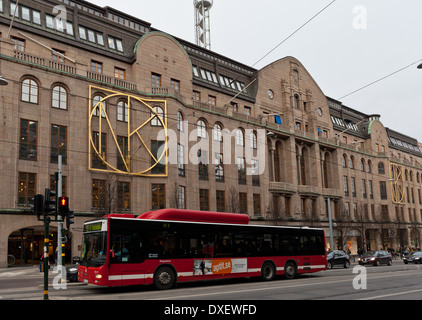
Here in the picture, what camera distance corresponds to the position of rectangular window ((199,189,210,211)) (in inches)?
1625

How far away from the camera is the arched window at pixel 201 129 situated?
42.1 meters

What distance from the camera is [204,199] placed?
41688mm

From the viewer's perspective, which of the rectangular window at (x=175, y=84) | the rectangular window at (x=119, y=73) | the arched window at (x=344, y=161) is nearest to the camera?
the rectangular window at (x=119, y=73)

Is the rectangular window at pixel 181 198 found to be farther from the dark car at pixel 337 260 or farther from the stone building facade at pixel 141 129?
the dark car at pixel 337 260

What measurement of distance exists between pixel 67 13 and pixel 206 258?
28.9 m

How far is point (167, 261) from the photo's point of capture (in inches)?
640

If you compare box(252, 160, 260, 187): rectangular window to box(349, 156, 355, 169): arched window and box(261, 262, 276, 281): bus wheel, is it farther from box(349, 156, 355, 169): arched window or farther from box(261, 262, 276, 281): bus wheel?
box(261, 262, 276, 281): bus wheel

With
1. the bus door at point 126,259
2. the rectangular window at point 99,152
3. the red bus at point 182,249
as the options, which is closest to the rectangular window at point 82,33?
the rectangular window at point 99,152

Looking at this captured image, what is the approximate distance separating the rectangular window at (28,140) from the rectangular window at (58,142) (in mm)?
1360

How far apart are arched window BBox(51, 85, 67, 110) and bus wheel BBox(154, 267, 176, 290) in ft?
71.0

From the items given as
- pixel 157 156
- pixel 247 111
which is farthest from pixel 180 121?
pixel 247 111

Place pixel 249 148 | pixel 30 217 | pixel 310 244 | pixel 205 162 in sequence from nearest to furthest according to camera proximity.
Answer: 1. pixel 310 244
2. pixel 30 217
3. pixel 205 162
4. pixel 249 148
